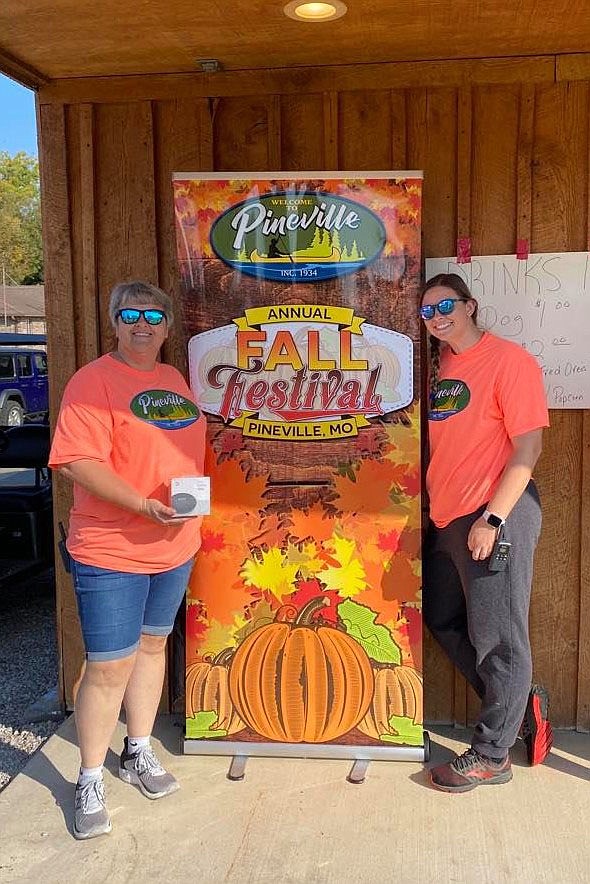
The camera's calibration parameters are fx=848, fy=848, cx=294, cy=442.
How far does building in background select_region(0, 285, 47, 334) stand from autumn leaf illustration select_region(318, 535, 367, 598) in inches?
1441

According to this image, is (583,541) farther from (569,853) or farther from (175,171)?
(175,171)

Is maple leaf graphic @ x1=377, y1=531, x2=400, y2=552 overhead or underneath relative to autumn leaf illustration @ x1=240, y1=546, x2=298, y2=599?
overhead

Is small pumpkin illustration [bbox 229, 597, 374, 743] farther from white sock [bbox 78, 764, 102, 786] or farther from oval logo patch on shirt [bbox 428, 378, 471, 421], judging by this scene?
oval logo patch on shirt [bbox 428, 378, 471, 421]

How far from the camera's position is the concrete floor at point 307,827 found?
8.63 ft

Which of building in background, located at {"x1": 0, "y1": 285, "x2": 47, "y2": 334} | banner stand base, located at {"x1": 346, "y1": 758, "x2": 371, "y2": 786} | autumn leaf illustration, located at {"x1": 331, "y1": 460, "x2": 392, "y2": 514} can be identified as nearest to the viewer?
banner stand base, located at {"x1": 346, "y1": 758, "x2": 371, "y2": 786}

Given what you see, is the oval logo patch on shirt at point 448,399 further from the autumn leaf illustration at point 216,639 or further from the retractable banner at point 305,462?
the autumn leaf illustration at point 216,639

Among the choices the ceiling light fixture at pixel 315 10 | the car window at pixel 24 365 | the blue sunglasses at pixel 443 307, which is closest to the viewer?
the ceiling light fixture at pixel 315 10

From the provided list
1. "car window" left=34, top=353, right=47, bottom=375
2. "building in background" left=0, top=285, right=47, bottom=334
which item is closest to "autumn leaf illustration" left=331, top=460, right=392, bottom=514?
"car window" left=34, top=353, right=47, bottom=375

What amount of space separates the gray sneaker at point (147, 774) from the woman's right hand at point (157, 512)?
3.19 feet

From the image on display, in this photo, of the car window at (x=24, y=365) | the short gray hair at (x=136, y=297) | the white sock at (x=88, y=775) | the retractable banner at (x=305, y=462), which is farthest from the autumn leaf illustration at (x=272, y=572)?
the car window at (x=24, y=365)

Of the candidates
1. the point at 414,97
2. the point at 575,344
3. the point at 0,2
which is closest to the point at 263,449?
the point at 575,344

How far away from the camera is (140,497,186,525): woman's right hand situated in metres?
2.80

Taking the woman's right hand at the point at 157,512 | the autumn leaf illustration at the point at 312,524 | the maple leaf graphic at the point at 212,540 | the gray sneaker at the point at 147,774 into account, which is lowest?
the gray sneaker at the point at 147,774

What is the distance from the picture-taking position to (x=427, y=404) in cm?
341
